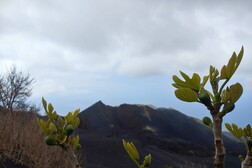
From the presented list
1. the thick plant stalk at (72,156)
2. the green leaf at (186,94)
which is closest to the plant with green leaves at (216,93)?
the green leaf at (186,94)

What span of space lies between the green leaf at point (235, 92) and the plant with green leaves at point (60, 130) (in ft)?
1.48

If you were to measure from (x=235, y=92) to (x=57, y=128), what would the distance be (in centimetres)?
55

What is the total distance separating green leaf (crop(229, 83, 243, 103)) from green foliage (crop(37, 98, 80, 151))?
18.1 inches

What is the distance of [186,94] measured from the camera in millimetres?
988

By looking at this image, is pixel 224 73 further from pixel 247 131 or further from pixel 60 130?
pixel 60 130

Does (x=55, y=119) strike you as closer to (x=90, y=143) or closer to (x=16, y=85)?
(x=90, y=143)

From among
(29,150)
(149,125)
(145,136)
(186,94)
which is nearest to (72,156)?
(186,94)

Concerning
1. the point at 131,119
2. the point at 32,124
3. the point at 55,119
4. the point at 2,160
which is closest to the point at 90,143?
the point at 32,124

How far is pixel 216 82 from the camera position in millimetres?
1030

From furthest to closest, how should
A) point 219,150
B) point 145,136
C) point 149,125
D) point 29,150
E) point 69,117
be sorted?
point 149,125, point 145,136, point 29,150, point 69,117, point 219,150

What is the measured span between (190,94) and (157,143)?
112 ft

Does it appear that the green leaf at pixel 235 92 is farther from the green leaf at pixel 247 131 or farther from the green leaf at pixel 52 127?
the green leaf at pixel 52 127

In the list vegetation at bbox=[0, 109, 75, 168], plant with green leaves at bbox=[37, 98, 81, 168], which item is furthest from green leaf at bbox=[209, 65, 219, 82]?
vegetation at bbox=[0, 109, 75, 168]

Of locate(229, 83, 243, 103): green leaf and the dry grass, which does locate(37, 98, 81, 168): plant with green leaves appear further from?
the dry grass
